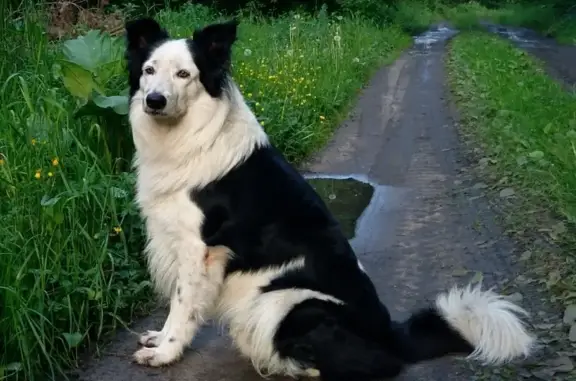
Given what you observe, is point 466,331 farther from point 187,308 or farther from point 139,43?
point 139,43

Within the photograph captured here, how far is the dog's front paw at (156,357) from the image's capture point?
11.5 ft

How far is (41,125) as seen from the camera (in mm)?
4582

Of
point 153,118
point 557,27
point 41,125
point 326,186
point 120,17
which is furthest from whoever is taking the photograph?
point 557,27

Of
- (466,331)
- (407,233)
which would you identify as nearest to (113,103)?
(407,233)

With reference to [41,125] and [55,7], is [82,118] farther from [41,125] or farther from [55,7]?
[55,7]

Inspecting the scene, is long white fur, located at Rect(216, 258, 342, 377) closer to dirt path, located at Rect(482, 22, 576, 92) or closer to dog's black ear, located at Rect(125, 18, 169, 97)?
dog's black ear, located at Rect(125, 18, 169, 97)

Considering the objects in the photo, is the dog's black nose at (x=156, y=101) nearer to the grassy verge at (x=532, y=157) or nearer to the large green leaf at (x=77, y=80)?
the large green leaf at (x=77, y=80)

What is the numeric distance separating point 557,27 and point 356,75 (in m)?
20.6

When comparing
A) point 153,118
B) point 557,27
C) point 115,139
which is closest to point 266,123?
point 115,139

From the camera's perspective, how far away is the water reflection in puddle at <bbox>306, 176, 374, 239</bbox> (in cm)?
585

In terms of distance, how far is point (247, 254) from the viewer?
3.38 m

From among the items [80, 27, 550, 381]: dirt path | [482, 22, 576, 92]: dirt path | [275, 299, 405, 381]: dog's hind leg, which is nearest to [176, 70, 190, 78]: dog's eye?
[275, 299, 405, 381]: dog's hind leg

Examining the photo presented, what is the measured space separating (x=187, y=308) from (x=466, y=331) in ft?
4.30

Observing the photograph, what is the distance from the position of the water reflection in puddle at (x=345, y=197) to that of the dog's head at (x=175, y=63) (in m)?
2.29
